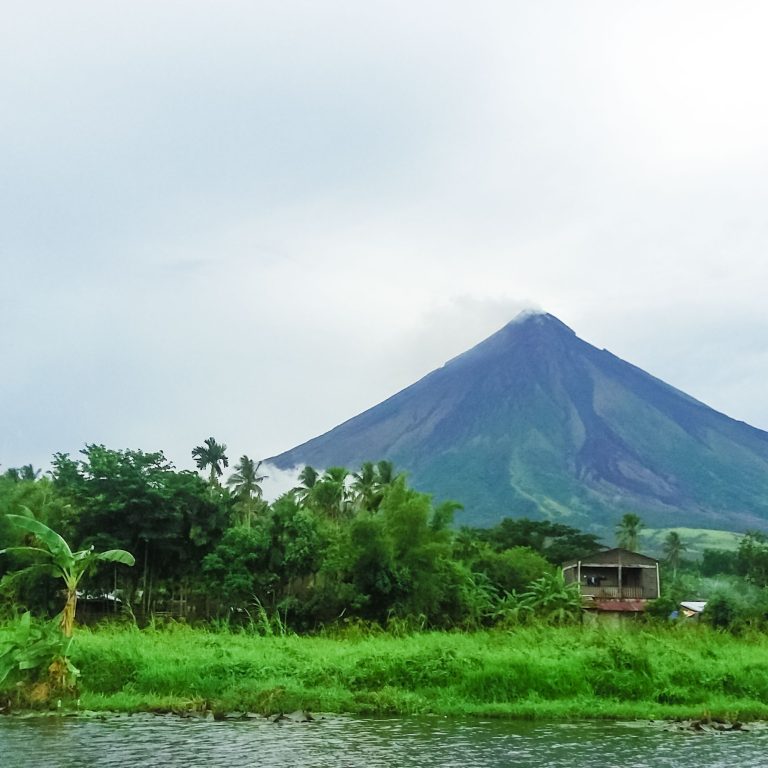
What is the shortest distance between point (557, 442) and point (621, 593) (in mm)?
90789

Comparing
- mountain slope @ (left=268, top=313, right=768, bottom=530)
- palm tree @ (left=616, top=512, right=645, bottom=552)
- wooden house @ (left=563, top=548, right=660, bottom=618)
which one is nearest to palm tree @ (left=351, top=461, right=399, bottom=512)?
wooden house @ (left=563, top=548, right=660, bottom=618)

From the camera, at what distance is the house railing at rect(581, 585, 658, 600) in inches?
1531

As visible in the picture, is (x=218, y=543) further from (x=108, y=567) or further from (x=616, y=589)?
(x=616, y=589)

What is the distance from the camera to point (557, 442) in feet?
424

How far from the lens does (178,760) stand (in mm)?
8930

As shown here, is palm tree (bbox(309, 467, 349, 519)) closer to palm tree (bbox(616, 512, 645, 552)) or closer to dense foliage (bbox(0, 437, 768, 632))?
dense foliage (bbox(0, 437, 768, 632))

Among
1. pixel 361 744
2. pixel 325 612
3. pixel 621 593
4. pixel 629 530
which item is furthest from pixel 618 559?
pixel 361 744

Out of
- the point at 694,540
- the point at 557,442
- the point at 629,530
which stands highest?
the point at 557,442

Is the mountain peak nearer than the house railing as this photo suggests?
No

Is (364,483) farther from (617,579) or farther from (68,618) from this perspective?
(68,618)

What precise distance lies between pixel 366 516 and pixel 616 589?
1745cm

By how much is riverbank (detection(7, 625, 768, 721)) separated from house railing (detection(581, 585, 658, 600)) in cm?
2481

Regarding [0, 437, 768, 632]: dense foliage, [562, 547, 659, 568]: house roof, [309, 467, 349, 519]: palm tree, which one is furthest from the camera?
[562, 547, 659, 568]: house roof

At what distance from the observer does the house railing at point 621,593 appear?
38881 mm
